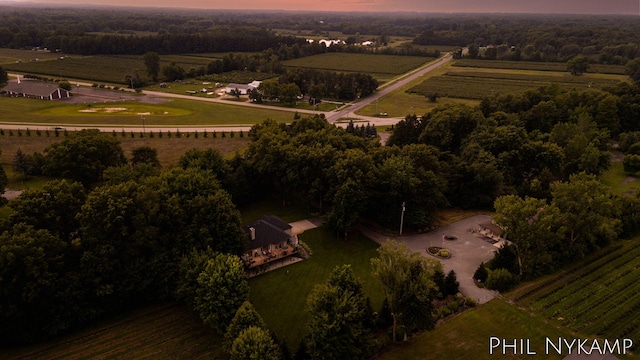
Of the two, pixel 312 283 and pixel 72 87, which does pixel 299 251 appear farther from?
pixel 72 87

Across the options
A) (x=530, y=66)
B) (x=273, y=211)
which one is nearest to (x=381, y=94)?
(x=273, y=211)

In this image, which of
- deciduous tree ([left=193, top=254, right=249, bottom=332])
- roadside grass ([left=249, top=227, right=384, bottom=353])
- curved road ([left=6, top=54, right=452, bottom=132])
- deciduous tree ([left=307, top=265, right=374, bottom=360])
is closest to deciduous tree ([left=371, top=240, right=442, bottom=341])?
deciduous tree ([left=307, top=265, right=374, bottom=360])

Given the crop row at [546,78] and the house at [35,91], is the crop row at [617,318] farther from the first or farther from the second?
the house at [35,91]

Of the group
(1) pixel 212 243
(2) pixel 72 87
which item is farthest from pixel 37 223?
(2) pixel 72 87

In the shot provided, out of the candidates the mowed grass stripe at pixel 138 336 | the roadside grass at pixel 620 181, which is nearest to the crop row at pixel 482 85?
the roadside grass at pixel 620 181

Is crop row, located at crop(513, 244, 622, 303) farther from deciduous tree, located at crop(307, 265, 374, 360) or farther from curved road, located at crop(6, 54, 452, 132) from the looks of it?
curved road, located at crop(6, 54, 452, 132)

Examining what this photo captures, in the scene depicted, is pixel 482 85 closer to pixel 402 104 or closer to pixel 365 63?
pixel 402 104
